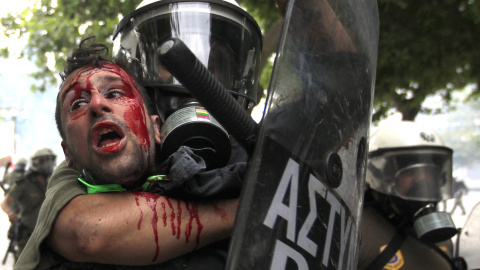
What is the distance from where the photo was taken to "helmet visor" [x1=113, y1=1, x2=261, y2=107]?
70.7 inches

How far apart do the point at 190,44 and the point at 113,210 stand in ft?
2.46

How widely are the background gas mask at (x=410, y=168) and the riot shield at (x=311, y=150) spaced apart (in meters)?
2.60

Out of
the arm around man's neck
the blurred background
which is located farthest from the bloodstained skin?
the blurred background

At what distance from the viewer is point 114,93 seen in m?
1.52

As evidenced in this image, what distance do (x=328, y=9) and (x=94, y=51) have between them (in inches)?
34.5

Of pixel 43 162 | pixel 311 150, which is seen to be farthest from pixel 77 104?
pixel 43 162

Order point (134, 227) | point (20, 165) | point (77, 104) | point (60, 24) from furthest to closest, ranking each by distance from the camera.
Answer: point (20, 165) → point (60, 24) → point (77, 104) → point (134, 227)

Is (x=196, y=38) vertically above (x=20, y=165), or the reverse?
(x=196, y=38)

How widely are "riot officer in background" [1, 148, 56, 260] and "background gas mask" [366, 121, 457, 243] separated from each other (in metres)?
5.47

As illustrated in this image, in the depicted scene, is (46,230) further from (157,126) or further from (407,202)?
(407,202)

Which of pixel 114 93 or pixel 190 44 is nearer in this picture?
pixel 114 93

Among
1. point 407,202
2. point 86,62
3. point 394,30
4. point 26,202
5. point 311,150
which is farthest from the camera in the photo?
point 26,202

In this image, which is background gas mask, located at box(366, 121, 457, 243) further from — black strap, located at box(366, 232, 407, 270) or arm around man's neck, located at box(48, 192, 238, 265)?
arm around man's neck, located at box(48, 192, 238, 265)

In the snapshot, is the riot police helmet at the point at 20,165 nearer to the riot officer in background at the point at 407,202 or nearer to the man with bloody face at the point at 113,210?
the riot officer in background at the point at 407,202
